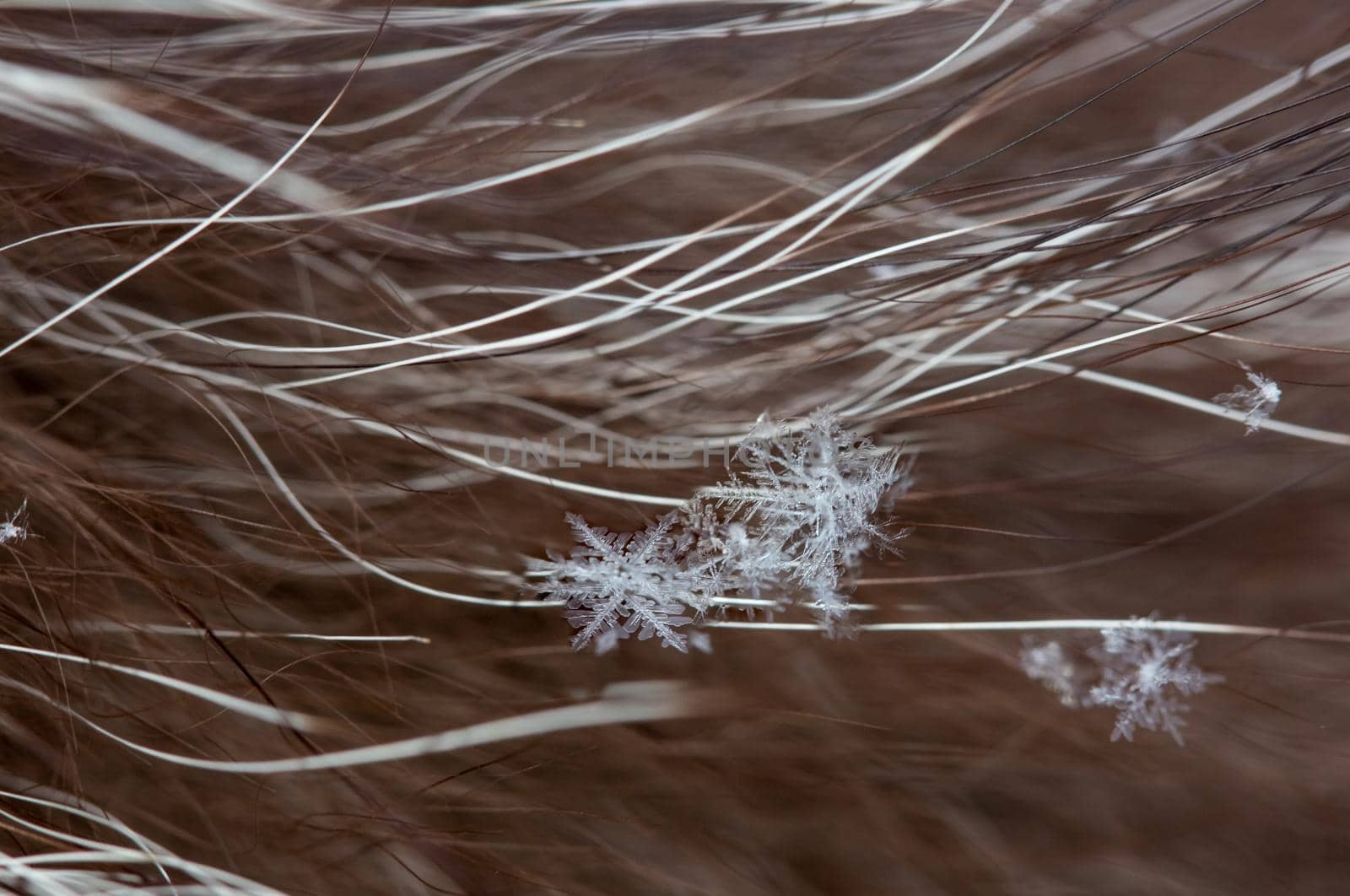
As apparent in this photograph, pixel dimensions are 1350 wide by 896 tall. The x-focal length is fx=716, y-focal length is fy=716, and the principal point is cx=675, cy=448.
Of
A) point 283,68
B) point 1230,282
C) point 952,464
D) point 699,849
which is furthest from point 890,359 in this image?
point 283,68

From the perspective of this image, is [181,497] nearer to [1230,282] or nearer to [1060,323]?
[1060,323]

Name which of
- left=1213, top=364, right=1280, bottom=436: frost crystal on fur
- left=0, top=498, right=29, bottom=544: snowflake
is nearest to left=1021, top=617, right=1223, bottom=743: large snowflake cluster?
left=1213, top=364, right=1280, bottom=436: frost crystal on fur

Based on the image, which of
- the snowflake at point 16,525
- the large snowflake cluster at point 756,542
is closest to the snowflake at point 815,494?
the large snowflake cluster at point 756,542

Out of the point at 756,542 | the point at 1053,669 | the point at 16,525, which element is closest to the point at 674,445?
the point at 756,542

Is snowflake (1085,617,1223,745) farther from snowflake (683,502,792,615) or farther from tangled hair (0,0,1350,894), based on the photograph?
snowflake (683,502,792,615)

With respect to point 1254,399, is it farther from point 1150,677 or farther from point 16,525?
point 16,525

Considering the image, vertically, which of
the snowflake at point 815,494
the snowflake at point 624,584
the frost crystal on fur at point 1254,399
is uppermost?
the frost crystal on fur at point 1254,399

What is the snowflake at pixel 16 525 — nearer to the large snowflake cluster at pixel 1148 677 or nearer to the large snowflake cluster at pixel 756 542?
the large snowflake cluster at pixel 756 542
